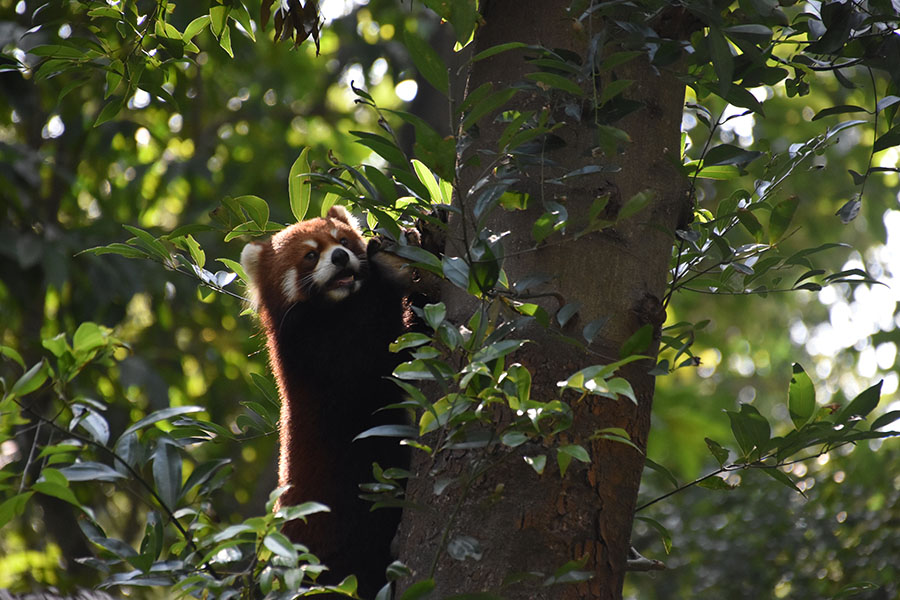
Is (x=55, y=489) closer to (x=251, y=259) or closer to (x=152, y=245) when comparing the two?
(x=152, y=245)

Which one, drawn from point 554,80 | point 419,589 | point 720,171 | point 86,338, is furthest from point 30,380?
point 720,171

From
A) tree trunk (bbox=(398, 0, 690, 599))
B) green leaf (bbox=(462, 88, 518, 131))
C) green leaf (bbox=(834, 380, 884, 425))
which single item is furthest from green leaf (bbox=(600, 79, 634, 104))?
green leaf (bbox=(834, 380, 884, 425))

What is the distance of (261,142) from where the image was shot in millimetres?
5688

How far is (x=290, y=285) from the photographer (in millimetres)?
2803

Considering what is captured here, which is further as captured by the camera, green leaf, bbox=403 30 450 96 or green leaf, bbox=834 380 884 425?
green leaf, bbox=834 380 884 425

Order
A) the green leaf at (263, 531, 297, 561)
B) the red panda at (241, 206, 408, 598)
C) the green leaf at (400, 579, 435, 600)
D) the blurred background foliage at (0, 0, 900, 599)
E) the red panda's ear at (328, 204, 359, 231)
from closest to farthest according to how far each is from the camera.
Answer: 1. the green leaf at (263, 531, 297, 561)
2. the green leaf at (400, 579, 435, 600)
3. the red panda at (241, 206, 408, 598)
4. the red panda's ear at (328, 204, 359, 231)
5. the blurred background foliage at (0, 0, 900, 599)

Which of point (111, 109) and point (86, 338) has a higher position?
point (111, 109)

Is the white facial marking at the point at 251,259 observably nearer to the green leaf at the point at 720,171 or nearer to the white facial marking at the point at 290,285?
the white facial marking at the point at 290,285

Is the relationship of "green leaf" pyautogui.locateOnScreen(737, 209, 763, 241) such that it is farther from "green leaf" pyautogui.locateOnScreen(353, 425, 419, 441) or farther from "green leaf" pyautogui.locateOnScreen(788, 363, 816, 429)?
"green leaf" pyautogui.locateOnScreen(353, 425, 419, 441)

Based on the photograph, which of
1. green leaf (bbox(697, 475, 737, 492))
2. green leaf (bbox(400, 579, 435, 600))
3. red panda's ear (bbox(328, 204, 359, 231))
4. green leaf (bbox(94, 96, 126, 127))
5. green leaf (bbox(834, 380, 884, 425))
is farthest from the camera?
red panda's ear (bbox(328, 204, 359, 231))

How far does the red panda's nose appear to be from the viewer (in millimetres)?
2709

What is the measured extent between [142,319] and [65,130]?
139cm

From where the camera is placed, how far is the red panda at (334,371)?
218cm

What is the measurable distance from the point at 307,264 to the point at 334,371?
1.75ft
